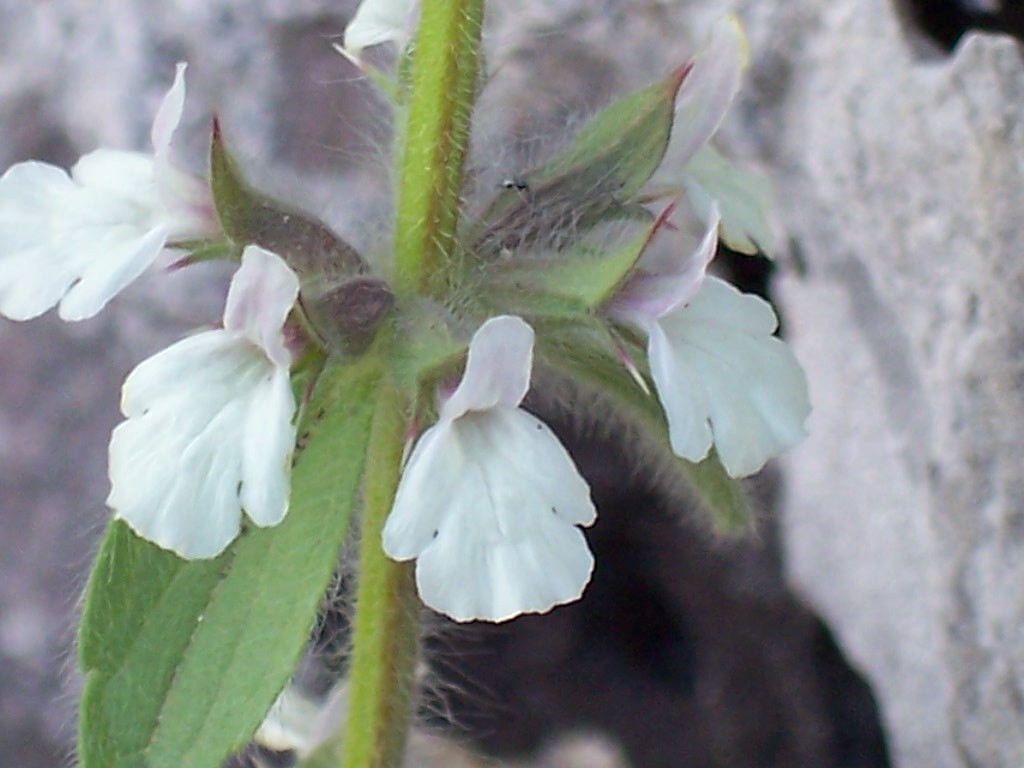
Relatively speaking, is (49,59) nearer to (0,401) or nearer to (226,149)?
(0,401)

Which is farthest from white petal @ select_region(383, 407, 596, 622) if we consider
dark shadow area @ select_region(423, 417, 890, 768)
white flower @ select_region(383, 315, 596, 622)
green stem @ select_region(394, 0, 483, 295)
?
dark shadow area @ select_region(423, 417, 890, 768)

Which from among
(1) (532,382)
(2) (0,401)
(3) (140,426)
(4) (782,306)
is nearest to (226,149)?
(3) (140,426)

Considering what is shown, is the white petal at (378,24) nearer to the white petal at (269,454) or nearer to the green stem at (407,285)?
the green stem at (407,285)

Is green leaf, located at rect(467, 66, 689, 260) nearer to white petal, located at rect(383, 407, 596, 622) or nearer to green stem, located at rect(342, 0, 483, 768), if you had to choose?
green stem, located at rect(342, 0, 483, 768)

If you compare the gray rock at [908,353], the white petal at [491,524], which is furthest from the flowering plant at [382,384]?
the gray rock at [908,353]

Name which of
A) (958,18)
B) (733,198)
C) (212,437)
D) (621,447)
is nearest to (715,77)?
(733,198)
